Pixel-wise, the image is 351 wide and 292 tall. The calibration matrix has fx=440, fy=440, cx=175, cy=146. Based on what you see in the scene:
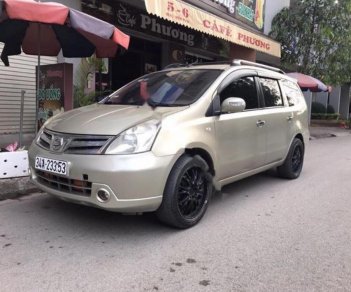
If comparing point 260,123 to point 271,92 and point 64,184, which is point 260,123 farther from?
point 64,184

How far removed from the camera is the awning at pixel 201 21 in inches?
366

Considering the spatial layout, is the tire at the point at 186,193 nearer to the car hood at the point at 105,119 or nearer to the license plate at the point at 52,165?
the car hood at the point at 105,119

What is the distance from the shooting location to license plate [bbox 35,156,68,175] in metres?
4.09

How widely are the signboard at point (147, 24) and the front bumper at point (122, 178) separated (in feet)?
23.7

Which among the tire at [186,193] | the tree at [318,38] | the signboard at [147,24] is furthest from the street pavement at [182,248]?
the tree at [318,38]

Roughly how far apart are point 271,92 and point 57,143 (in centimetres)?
337

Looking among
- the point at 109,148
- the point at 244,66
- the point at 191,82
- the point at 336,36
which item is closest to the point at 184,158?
the point at 109,148

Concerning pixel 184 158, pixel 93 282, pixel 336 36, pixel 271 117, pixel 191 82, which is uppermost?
pixel 336 36

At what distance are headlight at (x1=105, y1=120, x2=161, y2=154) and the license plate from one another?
460 millimetres

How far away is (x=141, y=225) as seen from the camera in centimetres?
458

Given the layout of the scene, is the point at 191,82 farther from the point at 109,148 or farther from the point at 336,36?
the point at 336,36

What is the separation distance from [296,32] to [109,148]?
1573 cm

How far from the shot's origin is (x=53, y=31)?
728 cm

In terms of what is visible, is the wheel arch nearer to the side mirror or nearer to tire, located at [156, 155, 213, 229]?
tire, located at [156, 155, 213, 229]
